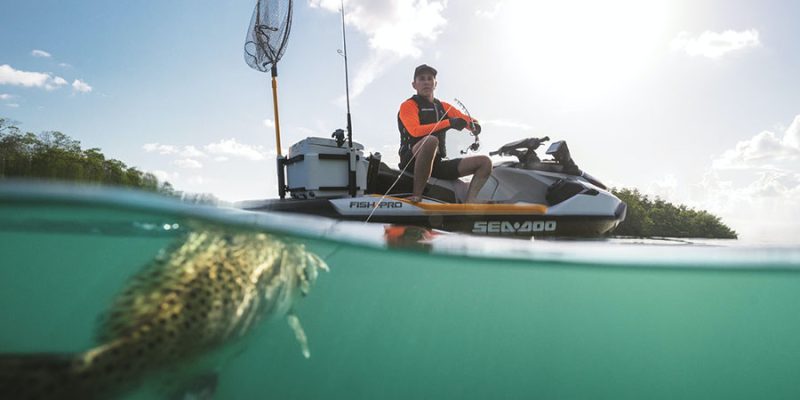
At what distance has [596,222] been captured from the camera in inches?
206

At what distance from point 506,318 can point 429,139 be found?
83.3 inches

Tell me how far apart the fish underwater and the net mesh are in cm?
453

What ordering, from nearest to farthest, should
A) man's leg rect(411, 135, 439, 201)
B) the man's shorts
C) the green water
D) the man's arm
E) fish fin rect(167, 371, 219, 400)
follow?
fish fin rect(167, 371, 219, 400) < the green water < man's leg rect(411, 135, 439, 201) < the man's arm < the man's shorts

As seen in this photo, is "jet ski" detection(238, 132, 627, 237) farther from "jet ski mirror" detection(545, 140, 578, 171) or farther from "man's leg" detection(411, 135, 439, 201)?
"man's leg" detection(411, 135, 439, 201)

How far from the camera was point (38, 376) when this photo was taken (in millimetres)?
809

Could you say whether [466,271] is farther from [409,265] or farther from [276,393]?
[276,393]

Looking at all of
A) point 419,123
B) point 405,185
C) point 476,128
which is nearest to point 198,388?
point 405,185

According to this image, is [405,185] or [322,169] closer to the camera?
[322,169]

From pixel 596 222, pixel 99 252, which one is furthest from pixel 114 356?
pixel 596 222

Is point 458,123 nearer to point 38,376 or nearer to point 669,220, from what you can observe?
point 38,376

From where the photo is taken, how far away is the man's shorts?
5.04 meters

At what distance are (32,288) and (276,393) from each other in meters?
2.13

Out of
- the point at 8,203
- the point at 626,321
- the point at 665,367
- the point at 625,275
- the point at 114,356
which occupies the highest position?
the point at 8,203

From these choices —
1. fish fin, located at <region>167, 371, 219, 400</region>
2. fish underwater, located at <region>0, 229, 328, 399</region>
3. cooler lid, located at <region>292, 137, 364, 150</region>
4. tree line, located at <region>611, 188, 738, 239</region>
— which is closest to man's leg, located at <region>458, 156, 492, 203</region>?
cooler lid, located at <region>292, 137, 364, 150</region>
